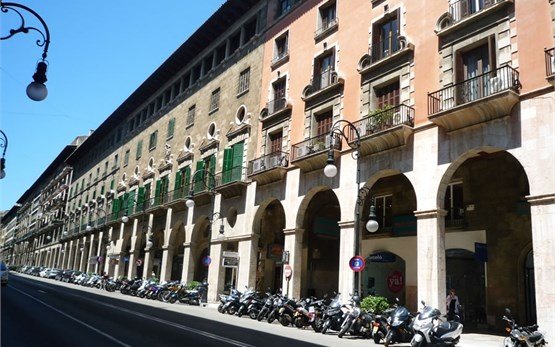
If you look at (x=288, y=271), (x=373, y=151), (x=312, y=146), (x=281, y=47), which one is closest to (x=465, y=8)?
(x=373, y=151)

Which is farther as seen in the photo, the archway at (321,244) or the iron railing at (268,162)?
the archway at (321,244)

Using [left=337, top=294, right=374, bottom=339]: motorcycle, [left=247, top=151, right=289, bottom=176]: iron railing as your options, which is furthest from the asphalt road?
[left=247, top=151, right=289, bottom=176]: iron railing

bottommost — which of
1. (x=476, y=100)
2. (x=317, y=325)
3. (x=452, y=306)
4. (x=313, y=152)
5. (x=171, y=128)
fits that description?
(x=317, y=325)

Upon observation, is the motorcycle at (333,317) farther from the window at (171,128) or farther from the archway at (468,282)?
the window at (171,128)

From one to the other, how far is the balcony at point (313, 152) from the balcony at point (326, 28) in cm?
564

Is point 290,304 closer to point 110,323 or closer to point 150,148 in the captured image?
point 110,323

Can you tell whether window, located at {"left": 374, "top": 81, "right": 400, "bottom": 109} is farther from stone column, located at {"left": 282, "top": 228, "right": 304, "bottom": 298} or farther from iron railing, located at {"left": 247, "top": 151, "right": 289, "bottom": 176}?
stone column, located at {"left": 282, "top": 228, "right": 304, "bottom": 298}

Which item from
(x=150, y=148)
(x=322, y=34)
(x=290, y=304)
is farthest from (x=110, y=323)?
(x=150, y=148)

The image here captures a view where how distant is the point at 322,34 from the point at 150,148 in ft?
79.7

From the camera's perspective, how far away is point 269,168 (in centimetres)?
2452

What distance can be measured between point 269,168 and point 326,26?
796 cm

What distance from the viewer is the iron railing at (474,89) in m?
14.8

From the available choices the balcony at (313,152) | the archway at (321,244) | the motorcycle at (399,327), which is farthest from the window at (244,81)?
the motorcycle at (399,327)

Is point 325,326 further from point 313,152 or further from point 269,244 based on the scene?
point 269,244
